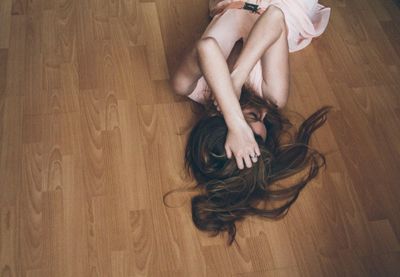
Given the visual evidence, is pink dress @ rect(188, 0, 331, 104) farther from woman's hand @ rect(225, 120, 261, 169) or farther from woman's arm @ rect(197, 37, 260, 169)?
woman's hand @ rect(225, 120, 261, 169)

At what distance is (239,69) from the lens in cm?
128

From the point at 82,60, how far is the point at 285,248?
2.88 ft

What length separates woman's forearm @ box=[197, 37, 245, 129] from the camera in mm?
1191

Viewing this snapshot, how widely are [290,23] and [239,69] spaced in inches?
11.2

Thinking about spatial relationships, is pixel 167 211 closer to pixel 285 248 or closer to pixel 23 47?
pixel 285 248

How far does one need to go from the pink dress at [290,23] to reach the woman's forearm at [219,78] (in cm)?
13

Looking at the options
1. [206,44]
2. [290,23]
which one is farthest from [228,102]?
[290,23]

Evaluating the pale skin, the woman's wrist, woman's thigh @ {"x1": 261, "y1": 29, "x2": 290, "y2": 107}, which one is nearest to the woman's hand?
the pale skin

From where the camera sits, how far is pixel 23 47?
152cm

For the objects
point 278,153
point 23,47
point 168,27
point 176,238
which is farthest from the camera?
point 168,27

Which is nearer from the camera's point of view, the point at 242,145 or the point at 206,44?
the point at 242,145

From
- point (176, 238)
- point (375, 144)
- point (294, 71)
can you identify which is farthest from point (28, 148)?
point (375, 144)

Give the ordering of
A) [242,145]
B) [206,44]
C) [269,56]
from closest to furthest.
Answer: [242,145]
[206,44]
[269,56]

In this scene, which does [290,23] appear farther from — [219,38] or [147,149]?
[147,149]
